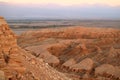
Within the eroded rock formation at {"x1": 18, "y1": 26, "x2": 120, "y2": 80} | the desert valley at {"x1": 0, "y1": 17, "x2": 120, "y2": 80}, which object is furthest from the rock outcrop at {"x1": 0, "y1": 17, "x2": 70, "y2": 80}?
the eroded rock formation at {"x1": 18, "y1": 26, "x2": 120, "y2": 80}

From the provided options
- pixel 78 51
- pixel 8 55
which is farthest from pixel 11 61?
pixel 78 51

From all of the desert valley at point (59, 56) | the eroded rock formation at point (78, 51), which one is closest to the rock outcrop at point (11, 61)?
Answer: the desert valley at point (59, 56)

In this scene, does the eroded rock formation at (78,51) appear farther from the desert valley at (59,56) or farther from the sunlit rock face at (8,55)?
the sunlit rock face at (8,55)

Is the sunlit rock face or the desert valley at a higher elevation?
the sunlit rock face

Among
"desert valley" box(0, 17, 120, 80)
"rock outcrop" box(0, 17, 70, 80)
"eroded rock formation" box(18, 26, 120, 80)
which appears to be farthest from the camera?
"eroded rock formation" box(18, 26, 120, 80)

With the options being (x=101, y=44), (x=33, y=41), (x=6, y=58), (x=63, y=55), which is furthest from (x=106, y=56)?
(x=6, y=58)

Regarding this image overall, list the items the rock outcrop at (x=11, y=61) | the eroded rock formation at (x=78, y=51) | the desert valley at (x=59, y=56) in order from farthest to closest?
the eroded rock formation at (x=78, y=51)
the desert valley at (x=59, y=56)
the rock outcrop at (x=11, y=61)

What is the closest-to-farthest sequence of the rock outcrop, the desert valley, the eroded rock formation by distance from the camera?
the rock outcrop
the desert valley
the eroded rock formation

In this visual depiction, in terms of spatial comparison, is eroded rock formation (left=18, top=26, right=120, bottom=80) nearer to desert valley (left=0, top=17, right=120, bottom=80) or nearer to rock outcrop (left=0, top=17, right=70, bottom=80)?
desert valley (left=0, top=17, right=120, bottom=80)

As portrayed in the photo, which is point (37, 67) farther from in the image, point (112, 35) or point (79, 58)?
point (112, 35)

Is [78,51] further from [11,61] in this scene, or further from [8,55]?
[11,61]

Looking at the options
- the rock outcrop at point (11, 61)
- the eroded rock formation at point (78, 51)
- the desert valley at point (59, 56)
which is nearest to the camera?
the rock outcrop at point (11, 61)

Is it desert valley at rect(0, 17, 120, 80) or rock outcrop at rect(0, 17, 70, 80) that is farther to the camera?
desert valley at rect(0, 17, 120, 80)
